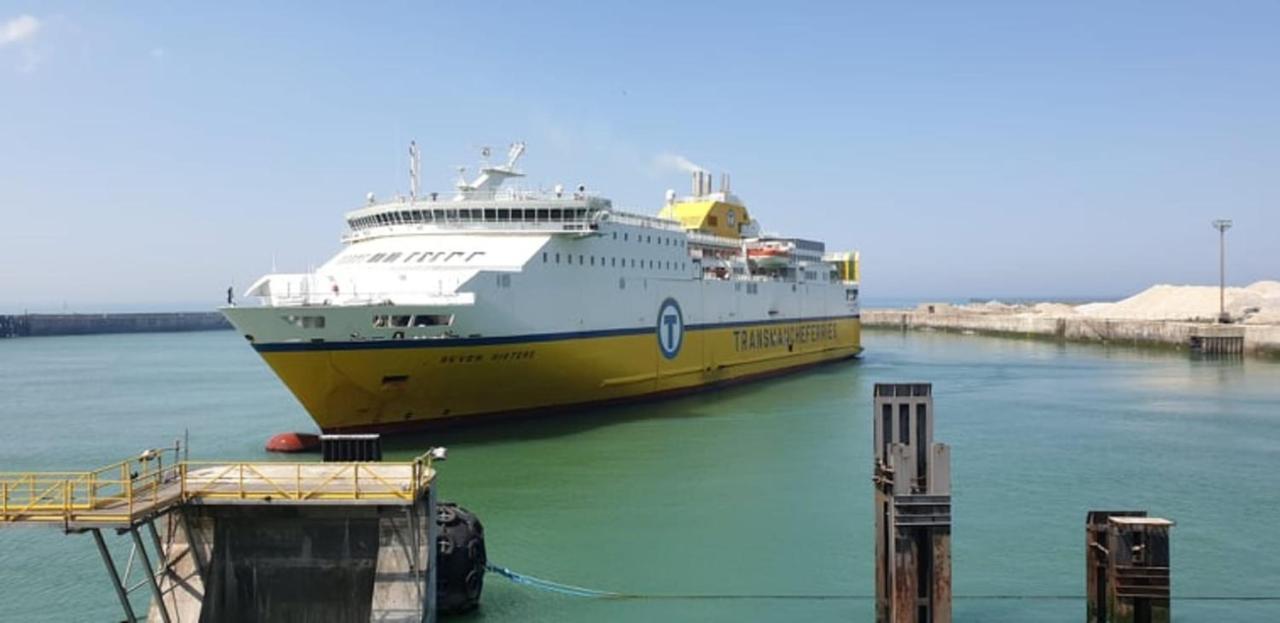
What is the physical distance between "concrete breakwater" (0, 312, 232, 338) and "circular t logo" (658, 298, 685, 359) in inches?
2585

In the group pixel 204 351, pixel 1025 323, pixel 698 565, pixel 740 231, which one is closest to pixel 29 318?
pixel 204 351

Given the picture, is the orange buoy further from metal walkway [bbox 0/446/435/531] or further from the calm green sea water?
metal walkway [bbox 0/446/435/531]

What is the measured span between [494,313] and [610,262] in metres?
5.32

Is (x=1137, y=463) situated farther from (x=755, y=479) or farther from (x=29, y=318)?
(x=29, y=318)

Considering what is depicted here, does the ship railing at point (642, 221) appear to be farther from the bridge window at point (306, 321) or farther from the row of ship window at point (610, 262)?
the bridge window at point (306, 321)

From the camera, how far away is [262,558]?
33.3 feet

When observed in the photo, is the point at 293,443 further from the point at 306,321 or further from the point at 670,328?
the point at 670,328

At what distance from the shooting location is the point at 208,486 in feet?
32.5

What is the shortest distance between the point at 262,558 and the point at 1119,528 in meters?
9.45

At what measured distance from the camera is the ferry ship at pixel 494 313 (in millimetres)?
19703

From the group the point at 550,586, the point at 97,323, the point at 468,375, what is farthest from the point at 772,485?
the point at 97,323

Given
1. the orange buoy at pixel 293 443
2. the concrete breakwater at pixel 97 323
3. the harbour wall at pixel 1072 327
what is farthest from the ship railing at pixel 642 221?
the concrete breakwater at pixel 97 323

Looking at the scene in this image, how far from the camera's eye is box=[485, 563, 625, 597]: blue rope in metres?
11.7

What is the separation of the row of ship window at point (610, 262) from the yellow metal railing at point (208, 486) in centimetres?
1297
